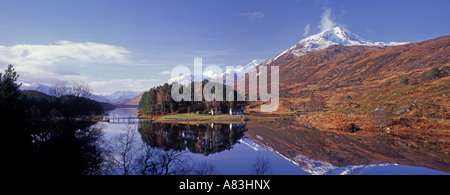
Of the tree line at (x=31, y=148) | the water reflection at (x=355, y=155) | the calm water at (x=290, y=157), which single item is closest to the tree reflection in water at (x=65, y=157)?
the tree line at (x=31, y=148)

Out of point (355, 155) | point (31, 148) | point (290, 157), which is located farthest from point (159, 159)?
point (355, 155)

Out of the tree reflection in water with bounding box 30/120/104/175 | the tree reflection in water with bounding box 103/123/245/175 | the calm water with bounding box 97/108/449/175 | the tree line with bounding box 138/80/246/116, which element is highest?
the tree line with bounding box 138/80/246/116

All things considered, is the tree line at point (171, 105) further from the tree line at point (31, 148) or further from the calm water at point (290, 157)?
the tree line at point (31, 148)

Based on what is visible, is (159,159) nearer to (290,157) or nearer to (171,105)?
(290,157)

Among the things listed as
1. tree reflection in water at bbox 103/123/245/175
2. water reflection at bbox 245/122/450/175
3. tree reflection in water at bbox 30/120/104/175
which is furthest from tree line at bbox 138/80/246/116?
tree reflection in water at bbox 30/120/104/175

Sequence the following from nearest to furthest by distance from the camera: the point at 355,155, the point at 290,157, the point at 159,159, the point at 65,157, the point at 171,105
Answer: the point at 65,157
the point at 159,159
the point at 290,157
the point at 355,155
the point at 171,105

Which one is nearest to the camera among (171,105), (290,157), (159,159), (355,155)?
(159,159)

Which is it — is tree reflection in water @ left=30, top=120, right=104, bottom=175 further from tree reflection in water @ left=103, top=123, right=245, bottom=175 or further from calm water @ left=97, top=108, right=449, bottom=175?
calm water @ left=97, top=108, right=449, bottom=175

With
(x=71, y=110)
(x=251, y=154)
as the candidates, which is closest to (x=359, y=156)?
(x=251, y=154)

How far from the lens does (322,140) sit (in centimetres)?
3884

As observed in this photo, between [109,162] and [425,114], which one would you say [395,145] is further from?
[109,162]

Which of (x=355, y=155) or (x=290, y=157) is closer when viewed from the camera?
(x=290, y=157)
